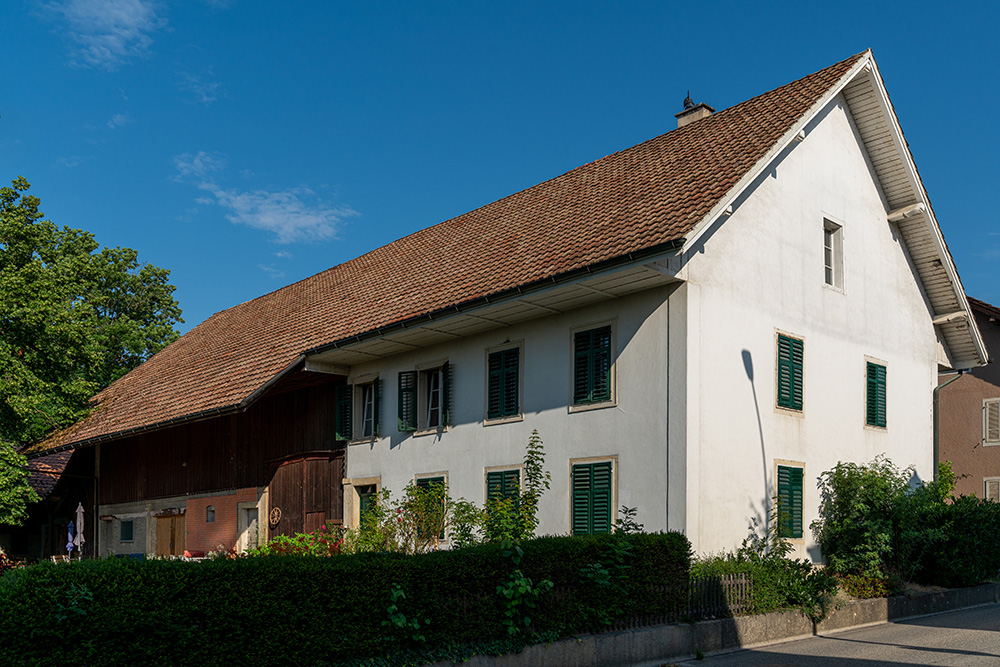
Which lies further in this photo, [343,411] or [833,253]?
[343,411]

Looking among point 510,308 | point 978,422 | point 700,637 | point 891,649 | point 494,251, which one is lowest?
point 891,649

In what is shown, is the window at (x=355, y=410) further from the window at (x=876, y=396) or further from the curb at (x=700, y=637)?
the window at (x=876, y=396)

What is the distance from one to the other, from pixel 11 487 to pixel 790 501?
17.8 metres

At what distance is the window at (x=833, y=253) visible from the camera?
19062mm

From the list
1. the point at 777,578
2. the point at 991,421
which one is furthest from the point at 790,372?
the point at 991,421

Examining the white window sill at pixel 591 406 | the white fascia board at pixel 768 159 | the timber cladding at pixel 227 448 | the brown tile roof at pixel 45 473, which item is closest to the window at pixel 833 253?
the white fascia board at pixel 768 159

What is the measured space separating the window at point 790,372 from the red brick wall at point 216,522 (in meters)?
13.0

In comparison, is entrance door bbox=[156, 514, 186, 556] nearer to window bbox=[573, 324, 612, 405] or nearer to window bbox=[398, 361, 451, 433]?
window bbox=[398, 361, 451, 433]

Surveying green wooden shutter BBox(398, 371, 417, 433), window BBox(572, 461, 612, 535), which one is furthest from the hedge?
green wooden shutter BBox(398, 371, 417, 433)

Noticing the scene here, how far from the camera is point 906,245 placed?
21312mm

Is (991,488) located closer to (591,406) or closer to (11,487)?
(591,406)

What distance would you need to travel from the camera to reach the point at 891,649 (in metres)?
13.0

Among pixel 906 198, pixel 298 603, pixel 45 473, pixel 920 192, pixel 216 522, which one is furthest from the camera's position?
pixel 45 473

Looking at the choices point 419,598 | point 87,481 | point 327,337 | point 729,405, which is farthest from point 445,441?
point 87,481
